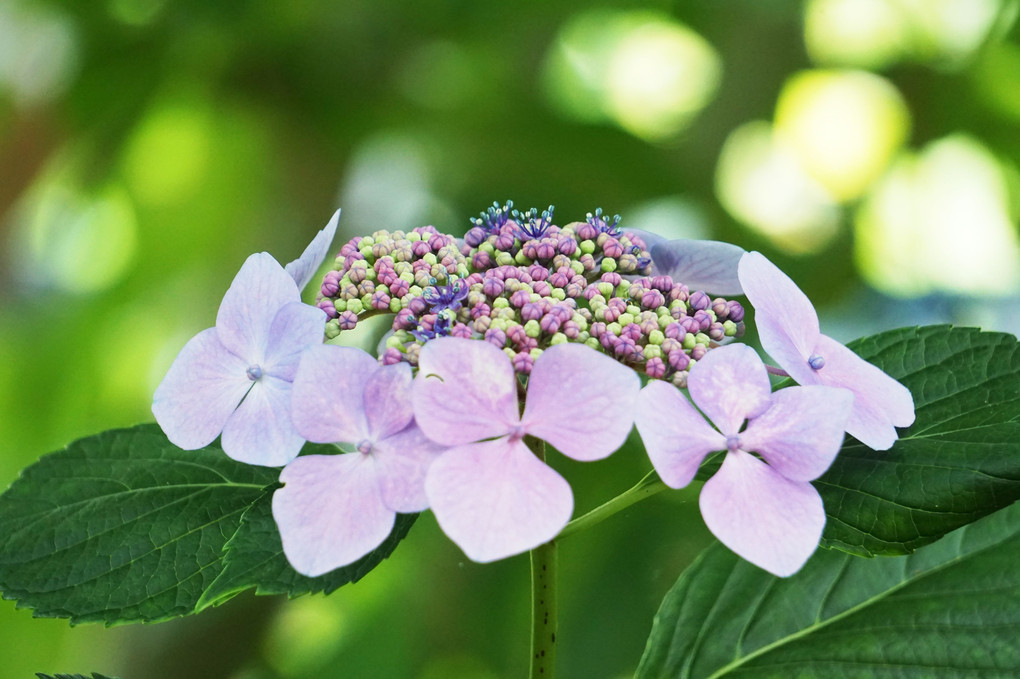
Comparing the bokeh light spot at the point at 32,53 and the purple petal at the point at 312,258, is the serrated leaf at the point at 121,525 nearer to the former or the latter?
the purple petal at the point at 312,258

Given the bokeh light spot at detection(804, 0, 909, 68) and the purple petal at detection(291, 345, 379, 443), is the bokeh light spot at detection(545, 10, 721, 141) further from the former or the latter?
the purple petal at detection(291, 345, 379, 443)

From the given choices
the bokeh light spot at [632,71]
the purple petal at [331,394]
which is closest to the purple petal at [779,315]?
the purple petal at [331,394]

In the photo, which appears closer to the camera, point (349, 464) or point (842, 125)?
point (349, 464)

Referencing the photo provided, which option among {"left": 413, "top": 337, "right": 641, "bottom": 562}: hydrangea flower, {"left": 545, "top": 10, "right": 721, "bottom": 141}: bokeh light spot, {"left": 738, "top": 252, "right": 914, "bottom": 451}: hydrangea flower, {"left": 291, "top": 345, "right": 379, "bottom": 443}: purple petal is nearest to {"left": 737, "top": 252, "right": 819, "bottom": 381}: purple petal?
{"left": 738, "top": 252, "right": 914, "bottom": 451}: hydrangea flower

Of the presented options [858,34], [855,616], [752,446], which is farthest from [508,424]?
[858,34]

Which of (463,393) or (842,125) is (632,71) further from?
(463,393)
